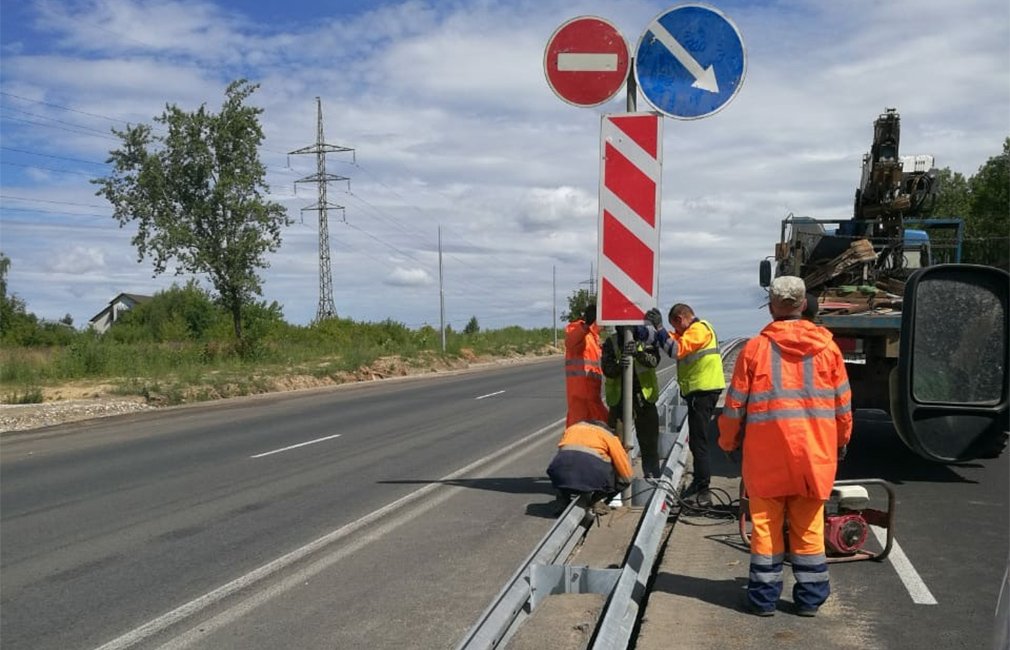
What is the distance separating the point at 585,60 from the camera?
20.1 feet

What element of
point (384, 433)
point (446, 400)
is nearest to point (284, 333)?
point (446, 400)

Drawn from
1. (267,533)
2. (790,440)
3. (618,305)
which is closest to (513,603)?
(790,440)

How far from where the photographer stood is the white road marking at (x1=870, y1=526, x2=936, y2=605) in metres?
5.21

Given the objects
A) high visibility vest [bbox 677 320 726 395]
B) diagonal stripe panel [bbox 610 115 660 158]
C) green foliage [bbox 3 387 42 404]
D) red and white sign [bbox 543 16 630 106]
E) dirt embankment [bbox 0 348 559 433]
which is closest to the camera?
red and white sign [bbox 543 16 630 106]

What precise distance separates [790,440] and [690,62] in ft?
8.35

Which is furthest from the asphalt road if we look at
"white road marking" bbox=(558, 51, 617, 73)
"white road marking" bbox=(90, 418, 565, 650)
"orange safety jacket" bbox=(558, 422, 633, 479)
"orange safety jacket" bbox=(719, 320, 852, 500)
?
"white road marking" bbox=(558, 51, 617, 73)

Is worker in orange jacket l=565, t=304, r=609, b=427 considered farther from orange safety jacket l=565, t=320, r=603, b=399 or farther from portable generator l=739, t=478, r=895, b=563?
portable generator l=739, t=478, r=895, b=563

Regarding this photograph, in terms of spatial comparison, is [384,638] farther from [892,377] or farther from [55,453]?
[55,453]

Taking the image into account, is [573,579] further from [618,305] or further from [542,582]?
[618,305]

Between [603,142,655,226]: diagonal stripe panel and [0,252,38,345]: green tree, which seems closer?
[603,142,655,226]: diagonal stripe panel

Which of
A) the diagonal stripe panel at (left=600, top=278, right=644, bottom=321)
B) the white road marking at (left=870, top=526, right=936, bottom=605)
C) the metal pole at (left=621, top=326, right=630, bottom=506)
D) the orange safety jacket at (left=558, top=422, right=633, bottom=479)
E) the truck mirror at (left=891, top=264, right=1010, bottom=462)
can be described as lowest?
the white road marking at (left=870, top=526, right=936, bottom=605)

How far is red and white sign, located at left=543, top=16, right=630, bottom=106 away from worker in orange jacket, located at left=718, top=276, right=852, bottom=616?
2054 mm

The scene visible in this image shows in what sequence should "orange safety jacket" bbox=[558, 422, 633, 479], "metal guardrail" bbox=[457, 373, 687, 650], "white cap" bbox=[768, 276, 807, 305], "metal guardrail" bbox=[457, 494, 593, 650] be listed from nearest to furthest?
"metal guardrail" bbox=[457, 494, 593, 650], "metal guardrail" bbox=[457, 373, 687, 650], "white cap" bbox=[768, 276, 807, 305], "orange safety jacket" bbox=[558, 422, 633, 479]

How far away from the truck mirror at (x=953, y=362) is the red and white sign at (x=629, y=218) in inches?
175
